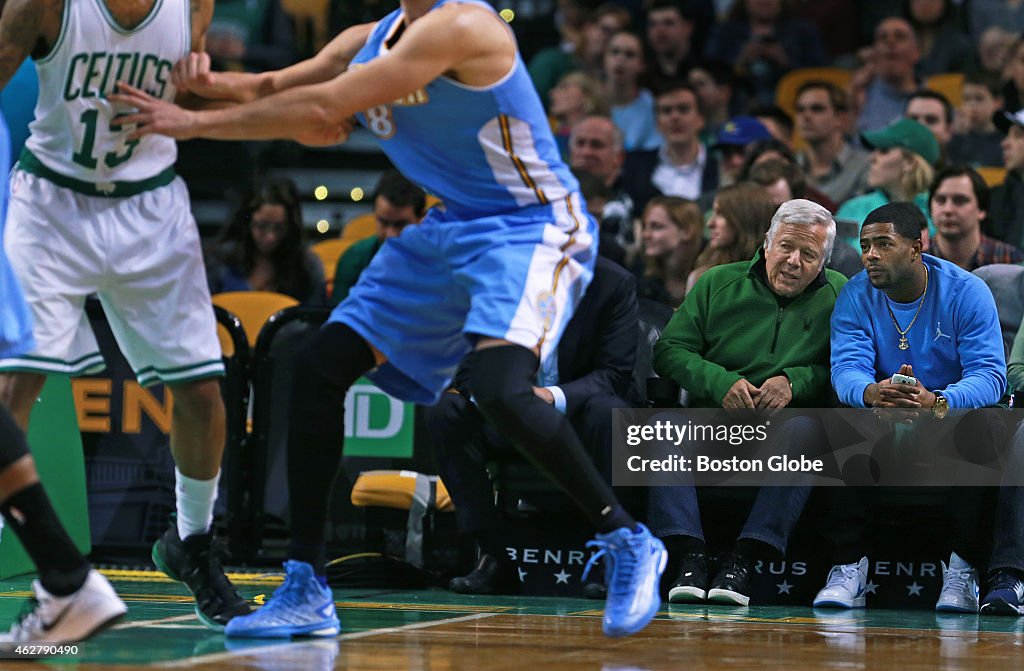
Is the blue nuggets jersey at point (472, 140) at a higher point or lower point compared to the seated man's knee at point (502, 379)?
higher

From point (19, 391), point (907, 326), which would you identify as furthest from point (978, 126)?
point (19, 391)

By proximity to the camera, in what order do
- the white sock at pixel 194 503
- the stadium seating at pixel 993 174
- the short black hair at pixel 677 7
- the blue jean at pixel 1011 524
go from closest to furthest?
the white sock at pixel 194 503, the blue jean at pixel 1011 524, the stadium seating at pixel 993 174, the short black hair at pixel 677 7

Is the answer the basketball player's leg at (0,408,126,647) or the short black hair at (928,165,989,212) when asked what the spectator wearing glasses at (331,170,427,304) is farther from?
the basketball player's leg at (0,408,126,647)

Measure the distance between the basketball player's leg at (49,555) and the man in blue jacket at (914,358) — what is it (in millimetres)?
3112

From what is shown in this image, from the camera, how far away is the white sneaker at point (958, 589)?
5.85 metres

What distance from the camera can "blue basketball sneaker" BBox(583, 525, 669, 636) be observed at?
14.2 feet

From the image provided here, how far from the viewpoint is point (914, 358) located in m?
6.10

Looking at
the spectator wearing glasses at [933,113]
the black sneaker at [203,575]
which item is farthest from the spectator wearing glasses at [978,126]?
the black sneaker at [203,575]

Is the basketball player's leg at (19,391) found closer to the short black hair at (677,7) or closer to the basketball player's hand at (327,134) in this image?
the basketball player's hand at (327,134)

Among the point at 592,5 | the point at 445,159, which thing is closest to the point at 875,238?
the point at 445,159

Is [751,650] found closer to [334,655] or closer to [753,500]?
[334,655]

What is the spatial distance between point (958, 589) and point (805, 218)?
160 cm

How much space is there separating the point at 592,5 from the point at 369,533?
7547mm

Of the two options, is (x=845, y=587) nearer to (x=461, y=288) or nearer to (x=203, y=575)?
(x=461, y=288)
